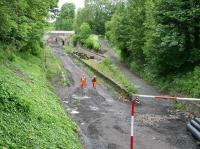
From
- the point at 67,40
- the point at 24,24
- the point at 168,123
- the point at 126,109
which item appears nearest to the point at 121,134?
the point at 168,123

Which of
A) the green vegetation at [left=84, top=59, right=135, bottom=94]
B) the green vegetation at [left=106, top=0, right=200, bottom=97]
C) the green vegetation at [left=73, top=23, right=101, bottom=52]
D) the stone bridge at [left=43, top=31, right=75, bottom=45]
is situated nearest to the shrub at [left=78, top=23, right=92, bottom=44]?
the green vegetation at [left=73, top=23, right=101, bottom=52]

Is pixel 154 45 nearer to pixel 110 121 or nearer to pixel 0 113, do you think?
pixel 110 121

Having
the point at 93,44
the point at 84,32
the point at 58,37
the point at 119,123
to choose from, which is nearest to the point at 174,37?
the point at 119,123

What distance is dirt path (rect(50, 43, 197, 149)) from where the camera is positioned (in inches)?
715

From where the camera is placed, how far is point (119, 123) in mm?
→ 22016

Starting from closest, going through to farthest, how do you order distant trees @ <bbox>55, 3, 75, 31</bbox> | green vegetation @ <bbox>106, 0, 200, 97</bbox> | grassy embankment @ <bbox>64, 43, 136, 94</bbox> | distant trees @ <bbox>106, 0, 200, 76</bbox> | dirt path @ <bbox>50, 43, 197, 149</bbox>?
dirt path @ <bbox>50, 43, 197, 149</bbox> → green vegetation @ <bbox>106, 0, 200, 97</bbox> → distant trees @ <bbox>106, 0, 200, 76</bbox> → grassy embankment @ <bbox>64, 43, 136, 94</bbox> → distant trees @ <bbox>55, 3, 75, 31</bbox>

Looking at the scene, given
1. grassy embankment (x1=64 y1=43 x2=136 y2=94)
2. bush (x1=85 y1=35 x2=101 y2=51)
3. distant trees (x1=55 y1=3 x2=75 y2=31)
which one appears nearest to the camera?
grassy embankment (x1=64 y1=43 x2=136 y2=94)

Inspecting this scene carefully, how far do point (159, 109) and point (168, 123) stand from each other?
4084mm

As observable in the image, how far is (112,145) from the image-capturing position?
695 inches

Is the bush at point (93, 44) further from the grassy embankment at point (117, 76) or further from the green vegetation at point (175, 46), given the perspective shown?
the green vegetation at point (175, 46)

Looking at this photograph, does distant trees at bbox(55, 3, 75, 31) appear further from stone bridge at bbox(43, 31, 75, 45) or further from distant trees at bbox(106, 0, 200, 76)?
distant trees at bbox(106, 0, 200, 76)

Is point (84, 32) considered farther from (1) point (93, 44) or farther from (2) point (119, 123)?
(2) point (119, 123)

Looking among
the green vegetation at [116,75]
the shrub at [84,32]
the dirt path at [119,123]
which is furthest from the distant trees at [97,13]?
the dirt path at [119,123]

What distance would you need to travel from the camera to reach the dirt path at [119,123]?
18.2 m
